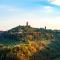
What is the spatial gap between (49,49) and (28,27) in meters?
9.77

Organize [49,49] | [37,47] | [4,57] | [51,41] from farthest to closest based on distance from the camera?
[51,41], [49,49], [37,47], [4,57]

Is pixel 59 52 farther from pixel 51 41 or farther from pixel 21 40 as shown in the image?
pixel 21 40

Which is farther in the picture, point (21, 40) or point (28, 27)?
point (28, 27)

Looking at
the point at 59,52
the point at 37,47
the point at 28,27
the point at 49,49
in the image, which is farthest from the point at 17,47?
the point at 28,27

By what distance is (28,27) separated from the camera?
47781mm

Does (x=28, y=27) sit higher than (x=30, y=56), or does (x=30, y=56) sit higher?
(x=28, y=27)

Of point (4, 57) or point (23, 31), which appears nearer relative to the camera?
point (4, 57)

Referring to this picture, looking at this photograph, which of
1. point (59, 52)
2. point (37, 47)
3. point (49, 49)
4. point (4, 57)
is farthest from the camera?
point (59, 52)

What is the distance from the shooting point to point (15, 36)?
42.9 metres

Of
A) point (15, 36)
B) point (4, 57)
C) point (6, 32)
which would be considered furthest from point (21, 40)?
point (4, 57)

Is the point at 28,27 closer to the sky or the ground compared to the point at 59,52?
closer to the sky

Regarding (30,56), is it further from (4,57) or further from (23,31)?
(23,31)

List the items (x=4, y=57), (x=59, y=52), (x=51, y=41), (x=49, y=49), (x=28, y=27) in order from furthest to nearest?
(x=28, y=27) < (x=51, y=41) < (x=59, y=52) < (x=49, y=49) < (x=4, y=57)

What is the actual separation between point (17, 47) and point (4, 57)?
258 cm
